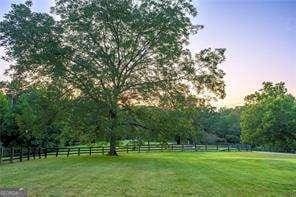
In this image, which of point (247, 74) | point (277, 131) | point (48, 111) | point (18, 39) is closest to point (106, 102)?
point (48, 111)

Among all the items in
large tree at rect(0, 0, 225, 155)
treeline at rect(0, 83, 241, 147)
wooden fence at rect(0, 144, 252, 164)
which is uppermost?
large tree at rect(0, 0, 225, 155)

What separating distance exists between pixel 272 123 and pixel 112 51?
36.8 m

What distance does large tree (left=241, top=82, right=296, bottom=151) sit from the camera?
66312 mm

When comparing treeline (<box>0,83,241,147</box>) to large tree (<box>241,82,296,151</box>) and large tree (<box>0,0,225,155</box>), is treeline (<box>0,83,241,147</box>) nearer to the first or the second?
large tree (<box>0,0,225,155</box>)

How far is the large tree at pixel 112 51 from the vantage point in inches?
1326

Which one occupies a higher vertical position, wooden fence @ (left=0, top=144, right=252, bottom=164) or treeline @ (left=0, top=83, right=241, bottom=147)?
treeline @ (left=0, top=83, right=241, bottom=147)

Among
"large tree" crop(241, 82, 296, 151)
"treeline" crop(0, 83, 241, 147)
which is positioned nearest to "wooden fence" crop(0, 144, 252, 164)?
"treeline" crop(0, 83, 241, 147)

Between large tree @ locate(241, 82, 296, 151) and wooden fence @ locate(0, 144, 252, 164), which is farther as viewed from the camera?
large tree @ locate(241, 82, 296, 151)

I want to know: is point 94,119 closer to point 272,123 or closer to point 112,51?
point 112,51

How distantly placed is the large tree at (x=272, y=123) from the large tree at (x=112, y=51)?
33.0m

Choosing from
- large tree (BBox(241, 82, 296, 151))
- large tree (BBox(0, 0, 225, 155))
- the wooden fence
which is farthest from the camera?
large tree (BBox(241, 82, 296, 151))

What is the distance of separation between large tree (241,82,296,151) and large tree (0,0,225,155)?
3303cm

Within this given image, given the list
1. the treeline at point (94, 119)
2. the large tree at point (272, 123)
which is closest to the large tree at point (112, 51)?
the treeline at point (94, 119)

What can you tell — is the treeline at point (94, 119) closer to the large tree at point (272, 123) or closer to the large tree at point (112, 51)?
the large tree at point (112, 51)
